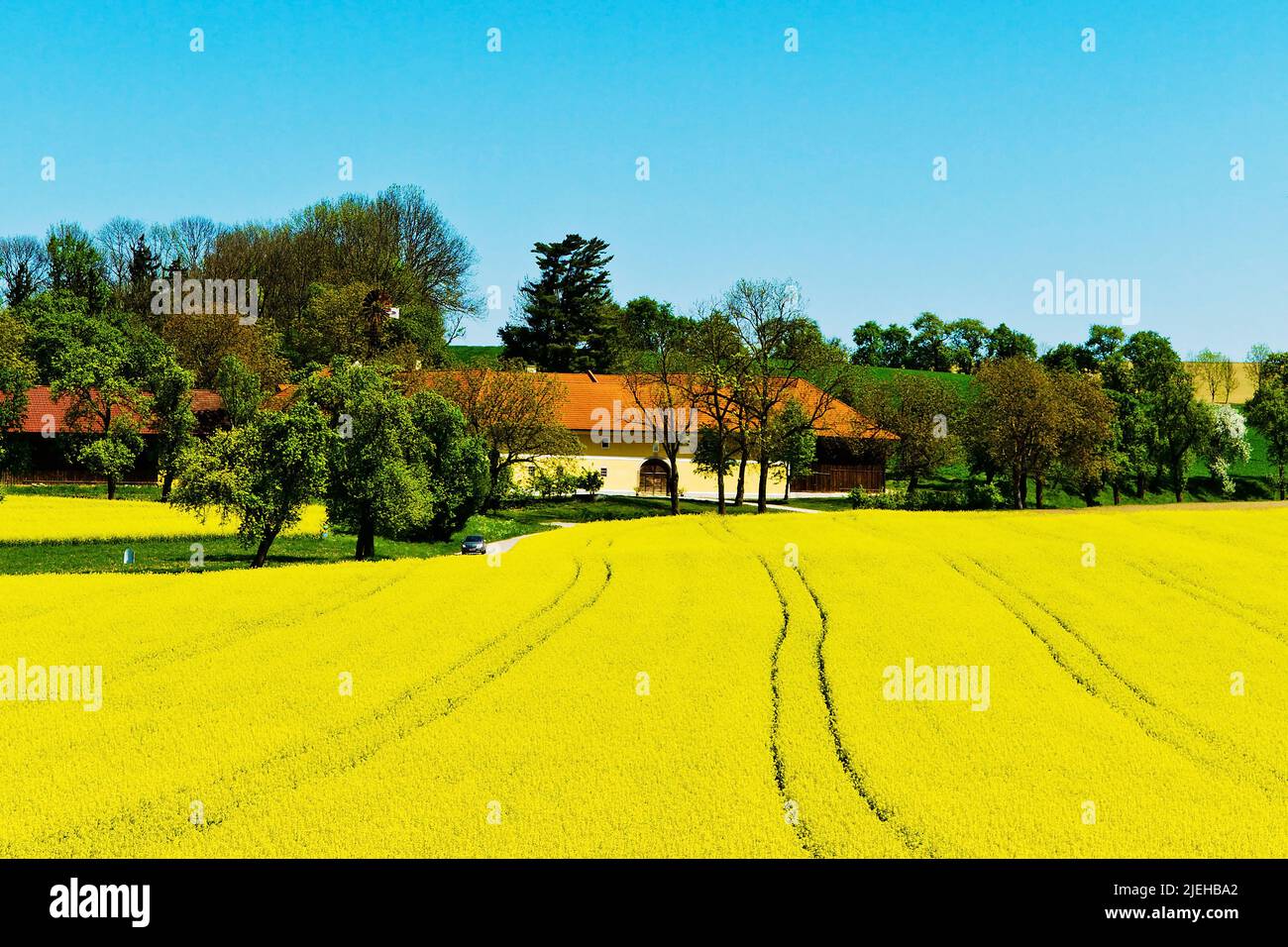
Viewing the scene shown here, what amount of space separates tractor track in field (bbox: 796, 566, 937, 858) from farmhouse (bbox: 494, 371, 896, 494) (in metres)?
61.1

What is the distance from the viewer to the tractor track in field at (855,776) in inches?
501

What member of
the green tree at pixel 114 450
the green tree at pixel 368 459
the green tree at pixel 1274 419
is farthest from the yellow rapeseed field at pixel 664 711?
the green tree at pixel 1274 419

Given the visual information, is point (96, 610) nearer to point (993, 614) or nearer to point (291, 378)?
point (993, 614)

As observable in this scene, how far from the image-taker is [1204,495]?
9356cm

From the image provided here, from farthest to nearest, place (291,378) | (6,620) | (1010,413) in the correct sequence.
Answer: (291,378), (1010,413), (6,620)

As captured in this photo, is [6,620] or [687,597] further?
[687,597]

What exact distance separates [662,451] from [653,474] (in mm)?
2346

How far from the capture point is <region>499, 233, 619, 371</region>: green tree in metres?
123

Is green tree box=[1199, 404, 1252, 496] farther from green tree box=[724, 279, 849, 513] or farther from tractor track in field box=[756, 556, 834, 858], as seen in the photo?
tractor track in field box=[756, 556, 834, 858]

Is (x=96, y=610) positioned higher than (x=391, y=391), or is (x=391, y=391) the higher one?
(x=391, y=391)
